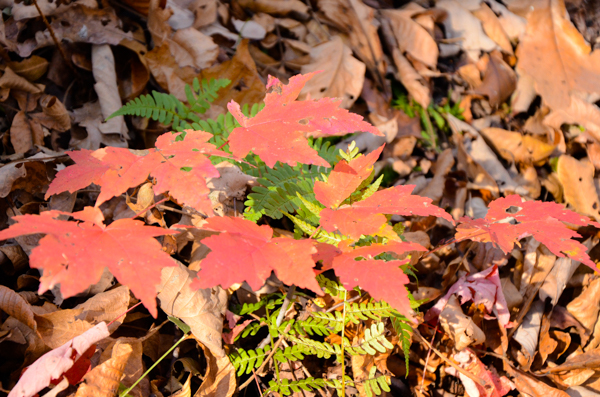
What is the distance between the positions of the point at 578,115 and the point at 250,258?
9.16ft

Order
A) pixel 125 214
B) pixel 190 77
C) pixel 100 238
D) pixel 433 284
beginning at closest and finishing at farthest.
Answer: pixel 100 238 < pixel 125 214 < pixel 433 284 < pixel 190 77

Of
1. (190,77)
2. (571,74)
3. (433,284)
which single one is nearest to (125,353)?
(433,284)

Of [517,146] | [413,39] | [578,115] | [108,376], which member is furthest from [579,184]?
[108,376]

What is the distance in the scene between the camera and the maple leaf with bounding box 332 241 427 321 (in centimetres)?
86

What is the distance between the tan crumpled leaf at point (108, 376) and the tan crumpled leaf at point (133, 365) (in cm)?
3

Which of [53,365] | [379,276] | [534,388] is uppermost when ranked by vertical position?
[379,276]

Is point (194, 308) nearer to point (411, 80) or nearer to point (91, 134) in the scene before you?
point (91, 134)

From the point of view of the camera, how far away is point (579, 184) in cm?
236

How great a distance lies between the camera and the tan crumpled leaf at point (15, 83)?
1850 mm

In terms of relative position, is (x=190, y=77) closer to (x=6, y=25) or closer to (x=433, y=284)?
(x=6, y=25)

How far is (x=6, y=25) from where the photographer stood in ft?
6.52

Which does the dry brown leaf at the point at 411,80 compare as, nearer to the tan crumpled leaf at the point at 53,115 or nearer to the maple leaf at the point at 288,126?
the maple leaf at the point at 288,126

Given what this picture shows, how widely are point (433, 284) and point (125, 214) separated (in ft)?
4.56

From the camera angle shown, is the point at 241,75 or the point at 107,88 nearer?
the point at 107,88
